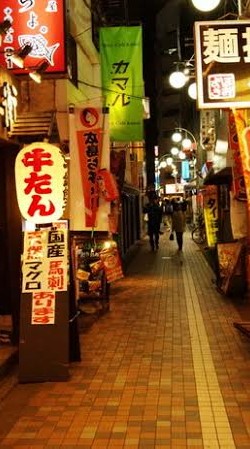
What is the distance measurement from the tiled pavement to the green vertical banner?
20.2 feet

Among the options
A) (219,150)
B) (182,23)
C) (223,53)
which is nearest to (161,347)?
(223,53)

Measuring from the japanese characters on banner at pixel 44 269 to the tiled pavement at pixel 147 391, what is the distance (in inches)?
42.1

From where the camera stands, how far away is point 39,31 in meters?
10.2

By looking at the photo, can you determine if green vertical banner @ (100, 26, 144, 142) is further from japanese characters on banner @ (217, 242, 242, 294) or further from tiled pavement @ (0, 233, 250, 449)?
tiled pavement @ (0, 233, 250, 449)

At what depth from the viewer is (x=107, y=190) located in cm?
1070

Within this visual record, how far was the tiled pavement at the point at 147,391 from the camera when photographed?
Result: 5941 millimetres

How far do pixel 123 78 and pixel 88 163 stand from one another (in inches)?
252

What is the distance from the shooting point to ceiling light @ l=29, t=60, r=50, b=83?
8.92m

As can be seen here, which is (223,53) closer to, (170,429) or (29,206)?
(29,206)

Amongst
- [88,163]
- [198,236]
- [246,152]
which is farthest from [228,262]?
[198,236]

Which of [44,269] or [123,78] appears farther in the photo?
[123,78]

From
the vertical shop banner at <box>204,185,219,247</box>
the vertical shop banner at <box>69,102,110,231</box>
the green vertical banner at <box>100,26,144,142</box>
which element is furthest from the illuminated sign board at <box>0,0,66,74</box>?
the vertical shop banner at <box>204,185,219,247</box>

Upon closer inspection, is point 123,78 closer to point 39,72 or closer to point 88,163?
point 88,163

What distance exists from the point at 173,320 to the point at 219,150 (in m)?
8.97
